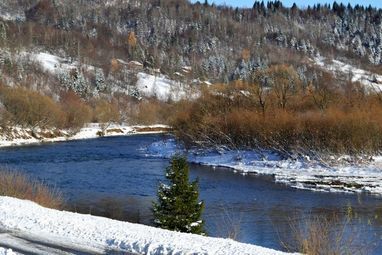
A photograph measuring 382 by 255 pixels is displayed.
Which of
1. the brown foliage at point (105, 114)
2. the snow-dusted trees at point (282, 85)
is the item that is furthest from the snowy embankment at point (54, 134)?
the snow-dusted trees at point (282, 85)

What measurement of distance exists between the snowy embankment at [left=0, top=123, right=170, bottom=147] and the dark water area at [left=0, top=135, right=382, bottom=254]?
26.2 m

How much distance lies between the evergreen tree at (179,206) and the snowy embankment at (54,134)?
52.7 metres

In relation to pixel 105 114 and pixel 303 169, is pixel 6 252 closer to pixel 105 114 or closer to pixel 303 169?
pixel 303 169

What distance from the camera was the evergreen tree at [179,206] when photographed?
698 inches

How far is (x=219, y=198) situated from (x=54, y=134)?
60485mm

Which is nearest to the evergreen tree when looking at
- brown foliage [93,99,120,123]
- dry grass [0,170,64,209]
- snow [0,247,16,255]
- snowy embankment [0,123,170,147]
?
dry grass [0,170,64,209]

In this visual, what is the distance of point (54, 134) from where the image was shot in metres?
87.4

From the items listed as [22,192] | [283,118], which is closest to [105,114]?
[283,118]

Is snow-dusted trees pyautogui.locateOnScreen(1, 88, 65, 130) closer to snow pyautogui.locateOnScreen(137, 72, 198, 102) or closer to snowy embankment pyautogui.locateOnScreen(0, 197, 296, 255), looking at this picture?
snowy embankment pyautogui.locateOnScreen(0, 197, 296, 255)

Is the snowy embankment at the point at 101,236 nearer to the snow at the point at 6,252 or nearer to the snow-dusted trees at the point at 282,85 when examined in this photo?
the snow at the point at 6,252

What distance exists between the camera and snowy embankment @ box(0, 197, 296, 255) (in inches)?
470

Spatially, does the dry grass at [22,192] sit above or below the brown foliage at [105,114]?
above

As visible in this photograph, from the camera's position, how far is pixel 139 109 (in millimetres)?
134000

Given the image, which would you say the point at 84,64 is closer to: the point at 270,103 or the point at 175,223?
the point at 270,103
